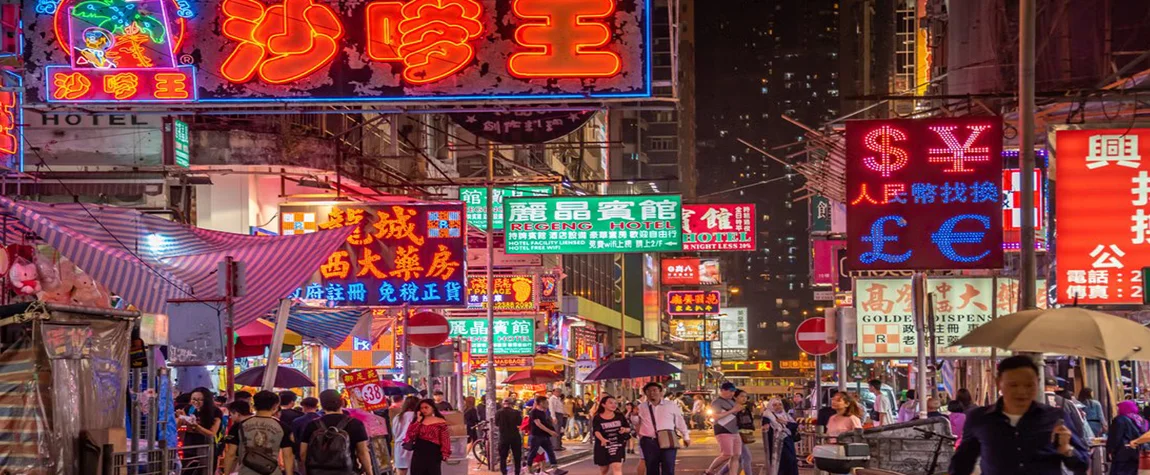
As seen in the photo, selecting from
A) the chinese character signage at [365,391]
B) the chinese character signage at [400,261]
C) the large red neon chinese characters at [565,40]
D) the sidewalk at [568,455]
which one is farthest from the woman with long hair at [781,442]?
the sidewalk at [568,455]

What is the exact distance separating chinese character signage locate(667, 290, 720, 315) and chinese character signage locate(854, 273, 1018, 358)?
54956 millimetres

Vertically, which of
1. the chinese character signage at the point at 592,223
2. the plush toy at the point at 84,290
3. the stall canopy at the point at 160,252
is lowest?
the plush toy at the point at 84,290

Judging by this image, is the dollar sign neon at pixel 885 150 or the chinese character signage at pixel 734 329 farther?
the chinese character signage at pixel 734 329

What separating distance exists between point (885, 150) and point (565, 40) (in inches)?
193

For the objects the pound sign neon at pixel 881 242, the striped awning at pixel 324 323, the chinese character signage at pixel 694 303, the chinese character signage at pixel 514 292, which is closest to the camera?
the pound sign neon at pixel 881 242

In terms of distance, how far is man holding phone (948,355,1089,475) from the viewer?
26.5 ft

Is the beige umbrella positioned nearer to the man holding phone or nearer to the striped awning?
the man holding phone

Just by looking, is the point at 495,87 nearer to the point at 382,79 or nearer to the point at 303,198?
the point at 382,79

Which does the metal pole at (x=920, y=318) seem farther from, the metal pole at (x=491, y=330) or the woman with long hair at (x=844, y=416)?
the metal pole at (x=491, y=330)

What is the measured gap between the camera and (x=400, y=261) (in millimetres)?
27656

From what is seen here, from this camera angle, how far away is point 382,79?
1761cm

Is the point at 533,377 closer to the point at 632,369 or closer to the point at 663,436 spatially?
the point at 632,369

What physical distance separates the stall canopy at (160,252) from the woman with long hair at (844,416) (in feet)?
23.2

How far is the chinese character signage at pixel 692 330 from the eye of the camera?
10675 cm
